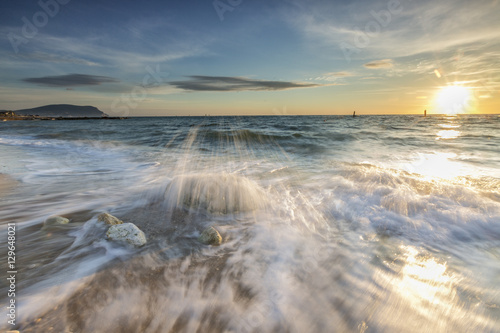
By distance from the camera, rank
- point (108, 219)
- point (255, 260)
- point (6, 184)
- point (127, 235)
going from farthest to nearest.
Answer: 1. point (6, 184)
2. point (108, 219)
3. point (127, 235)
4. point (255, 260)

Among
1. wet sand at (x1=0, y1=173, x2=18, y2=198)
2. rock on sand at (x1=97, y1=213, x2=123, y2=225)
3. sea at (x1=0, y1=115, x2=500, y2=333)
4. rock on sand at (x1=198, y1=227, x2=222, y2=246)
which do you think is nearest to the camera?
sea at (x1=0, y1=115, x2=500, y2=333)

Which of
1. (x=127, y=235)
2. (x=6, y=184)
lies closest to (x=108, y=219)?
(x=127, y=235)

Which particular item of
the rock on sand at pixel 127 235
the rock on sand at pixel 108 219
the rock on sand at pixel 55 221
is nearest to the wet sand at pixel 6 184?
the rock on sand at pixel 55 221

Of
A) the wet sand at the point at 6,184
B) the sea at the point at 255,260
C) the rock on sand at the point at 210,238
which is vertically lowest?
the sea at the point at 255,260

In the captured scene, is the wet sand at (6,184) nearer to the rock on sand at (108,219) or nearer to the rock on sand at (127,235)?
the rock on sand at (108,219)

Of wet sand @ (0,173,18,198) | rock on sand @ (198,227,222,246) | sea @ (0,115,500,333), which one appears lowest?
sea @ (0,115,500,333)

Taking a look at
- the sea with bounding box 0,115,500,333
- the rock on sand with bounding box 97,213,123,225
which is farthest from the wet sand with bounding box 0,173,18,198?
the rock on sand with bounding box 97,213,123,225

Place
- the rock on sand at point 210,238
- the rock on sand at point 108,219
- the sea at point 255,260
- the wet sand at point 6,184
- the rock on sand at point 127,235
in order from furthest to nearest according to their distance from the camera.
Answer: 1. the wet sand at point 6,184
2. the rock on sand at point 108,219
3. the rock on sand at point 210,238
4. the rock on sand at point 127,235
5. the sea at point 255,260

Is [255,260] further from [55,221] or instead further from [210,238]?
[55,221]

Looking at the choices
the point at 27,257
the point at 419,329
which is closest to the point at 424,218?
the point at 419,329

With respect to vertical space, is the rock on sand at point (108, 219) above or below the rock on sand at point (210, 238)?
above

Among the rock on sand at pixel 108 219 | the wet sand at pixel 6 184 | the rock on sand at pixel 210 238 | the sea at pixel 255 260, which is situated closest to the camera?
the sea at pixel 255 260

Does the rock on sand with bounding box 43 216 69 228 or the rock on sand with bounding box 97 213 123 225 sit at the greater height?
the rock on sand with bounding box 97 213 123 225

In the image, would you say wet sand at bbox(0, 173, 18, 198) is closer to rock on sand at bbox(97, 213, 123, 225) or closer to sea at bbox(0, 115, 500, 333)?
sea at bbox(0, 115, 500, 333)
